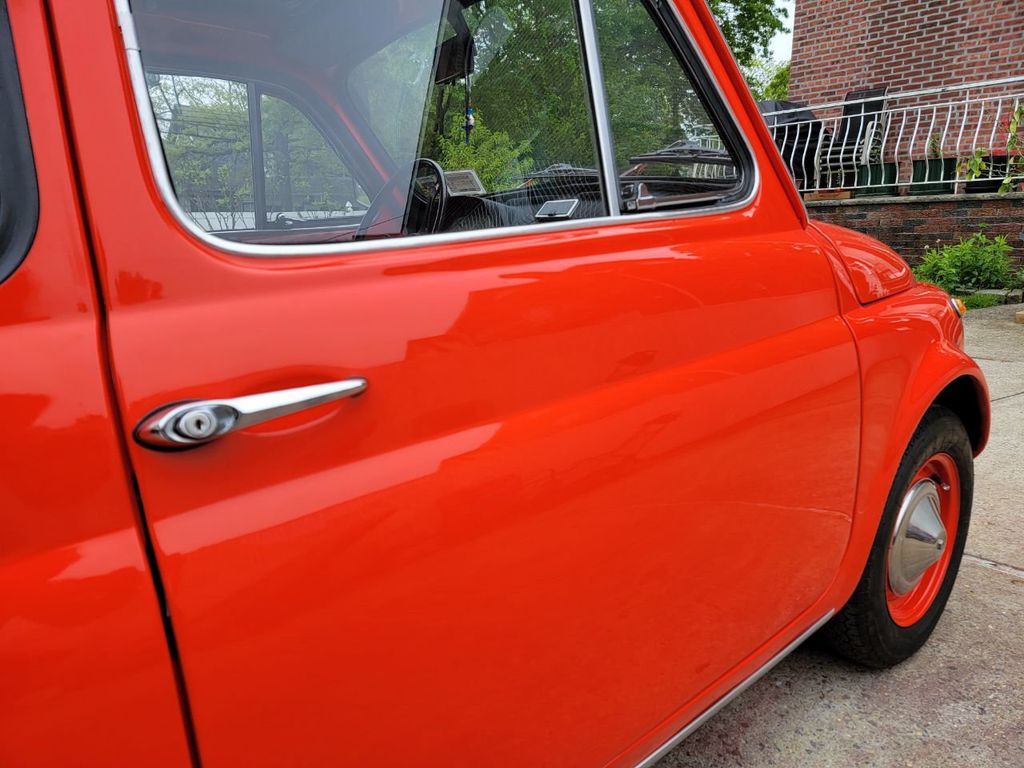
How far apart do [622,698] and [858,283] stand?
1122mm

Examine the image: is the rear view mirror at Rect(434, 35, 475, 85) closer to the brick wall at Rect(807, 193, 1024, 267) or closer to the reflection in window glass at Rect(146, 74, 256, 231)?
the reflection in window glass at Rect(146, 74, 256, 231)

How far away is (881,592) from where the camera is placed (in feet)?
7.01

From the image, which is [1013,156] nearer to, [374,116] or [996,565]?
[996,565]

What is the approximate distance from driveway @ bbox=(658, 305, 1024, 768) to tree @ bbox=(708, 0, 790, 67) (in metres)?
21.0

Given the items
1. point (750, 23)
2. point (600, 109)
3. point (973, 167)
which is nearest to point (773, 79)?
point (750, 23)

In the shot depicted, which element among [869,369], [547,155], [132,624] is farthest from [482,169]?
[869,369]

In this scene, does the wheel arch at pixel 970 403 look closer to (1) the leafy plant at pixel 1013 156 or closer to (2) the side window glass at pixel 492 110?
(2) the side window glass at pixel 492 110

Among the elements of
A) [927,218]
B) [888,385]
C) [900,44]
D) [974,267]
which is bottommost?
[974,267]

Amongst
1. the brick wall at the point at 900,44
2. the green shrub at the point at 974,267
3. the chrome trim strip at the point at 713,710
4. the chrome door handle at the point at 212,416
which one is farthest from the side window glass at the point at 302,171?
the brick wall at the point at 900,44

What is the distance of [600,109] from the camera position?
1.45 meters

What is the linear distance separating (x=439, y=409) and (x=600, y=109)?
0.70 metres

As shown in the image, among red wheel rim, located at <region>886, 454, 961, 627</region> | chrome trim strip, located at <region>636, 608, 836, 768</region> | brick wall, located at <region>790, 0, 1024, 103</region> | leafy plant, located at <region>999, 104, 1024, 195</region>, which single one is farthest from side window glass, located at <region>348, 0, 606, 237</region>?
brick wall, located at <region>790, 0, 1024, 103</region>

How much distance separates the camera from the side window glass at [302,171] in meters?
1.20

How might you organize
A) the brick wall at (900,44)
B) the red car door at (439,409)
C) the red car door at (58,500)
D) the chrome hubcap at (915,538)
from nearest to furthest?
1. the red car door at (58,500)
2. the red car door at (439,409)
3. the chrome hubcap at (915,538)
4. the brick wall at (900,44)
